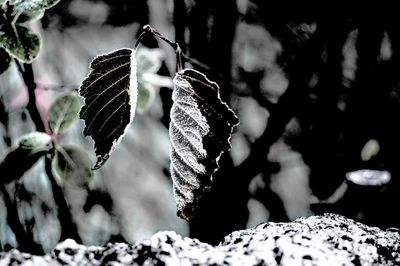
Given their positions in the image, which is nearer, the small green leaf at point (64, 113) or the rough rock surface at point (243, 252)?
the rough rock surface at point (243, 252)

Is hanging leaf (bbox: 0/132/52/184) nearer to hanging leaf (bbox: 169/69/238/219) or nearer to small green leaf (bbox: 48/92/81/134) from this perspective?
small green leaf (bbox: 48/92/81/134)

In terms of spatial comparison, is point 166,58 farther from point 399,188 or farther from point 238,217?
point 399,188

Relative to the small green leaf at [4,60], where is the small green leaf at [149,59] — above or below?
above

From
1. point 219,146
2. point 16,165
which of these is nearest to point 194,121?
point 219,146

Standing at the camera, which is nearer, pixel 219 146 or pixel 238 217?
pixel 219 146

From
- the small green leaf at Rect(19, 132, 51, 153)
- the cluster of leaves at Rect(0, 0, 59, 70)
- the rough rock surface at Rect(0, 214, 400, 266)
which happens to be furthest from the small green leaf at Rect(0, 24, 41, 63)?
the rough rock surface at Rect(0, 214, 400, 266)

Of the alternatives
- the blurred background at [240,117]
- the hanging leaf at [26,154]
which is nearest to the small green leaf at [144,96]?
the blurred background at [240,117]

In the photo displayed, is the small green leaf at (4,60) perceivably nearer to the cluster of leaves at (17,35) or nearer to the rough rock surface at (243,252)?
the cluster of leaves at (17,35)
